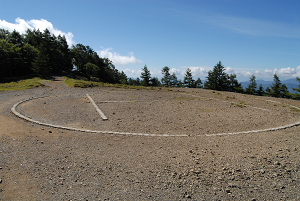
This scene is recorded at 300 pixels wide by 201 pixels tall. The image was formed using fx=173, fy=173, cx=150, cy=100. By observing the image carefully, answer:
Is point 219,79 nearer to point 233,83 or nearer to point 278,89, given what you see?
point 233,83

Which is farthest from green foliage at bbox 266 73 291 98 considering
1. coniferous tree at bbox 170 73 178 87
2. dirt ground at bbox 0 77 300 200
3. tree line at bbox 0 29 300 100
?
dirt ground at bbox 0 77 300 200

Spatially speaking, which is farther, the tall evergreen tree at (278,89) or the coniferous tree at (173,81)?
the coniferous tree at (173,81)

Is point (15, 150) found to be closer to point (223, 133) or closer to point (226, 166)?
point (226, 166)

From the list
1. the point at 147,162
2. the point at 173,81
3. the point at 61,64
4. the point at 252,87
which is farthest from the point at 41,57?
the point at 252,87

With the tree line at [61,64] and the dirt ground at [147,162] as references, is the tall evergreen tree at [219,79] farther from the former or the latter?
the dirt ground at [147,162]

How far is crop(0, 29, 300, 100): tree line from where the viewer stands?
37625mm

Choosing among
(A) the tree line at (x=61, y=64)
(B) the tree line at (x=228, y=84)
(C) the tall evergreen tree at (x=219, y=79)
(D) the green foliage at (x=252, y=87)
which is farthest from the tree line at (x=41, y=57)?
(D) the green foliage at (x=252, y=87)

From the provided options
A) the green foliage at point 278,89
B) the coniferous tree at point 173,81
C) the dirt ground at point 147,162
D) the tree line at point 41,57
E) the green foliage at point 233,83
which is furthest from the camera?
the coniferous tree at point 173,81

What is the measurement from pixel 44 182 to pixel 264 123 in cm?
1131

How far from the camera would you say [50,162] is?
556cm

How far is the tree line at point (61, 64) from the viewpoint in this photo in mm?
37625

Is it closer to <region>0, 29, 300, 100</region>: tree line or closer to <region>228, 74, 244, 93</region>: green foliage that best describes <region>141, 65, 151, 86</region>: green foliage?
<region>0, 29, 300, 100</region>: tree line

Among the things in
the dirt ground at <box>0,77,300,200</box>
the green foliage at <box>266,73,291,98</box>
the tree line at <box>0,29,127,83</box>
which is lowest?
the dirt ground at <box>0,77,300,200</box>

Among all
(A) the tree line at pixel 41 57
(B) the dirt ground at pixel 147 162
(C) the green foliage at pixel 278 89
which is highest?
(A) the tree line at pixel 41 57
